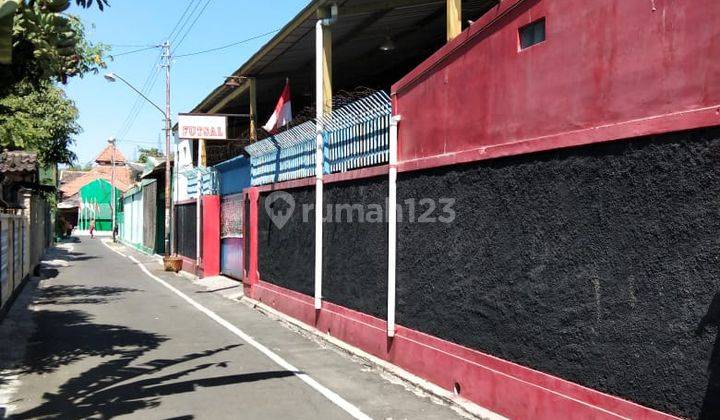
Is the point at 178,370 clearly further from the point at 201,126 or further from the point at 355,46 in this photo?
the point at 201,126

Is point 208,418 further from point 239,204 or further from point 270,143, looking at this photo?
point 239,204

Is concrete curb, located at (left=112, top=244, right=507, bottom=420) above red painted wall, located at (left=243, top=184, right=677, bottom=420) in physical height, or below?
below

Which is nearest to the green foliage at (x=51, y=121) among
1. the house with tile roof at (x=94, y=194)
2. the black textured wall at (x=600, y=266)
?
the black textured wall at (x=600, y=266)

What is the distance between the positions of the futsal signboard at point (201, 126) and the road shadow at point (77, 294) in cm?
570

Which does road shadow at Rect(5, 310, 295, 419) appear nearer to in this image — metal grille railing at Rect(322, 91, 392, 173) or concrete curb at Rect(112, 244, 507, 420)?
concrete curb at Rect(112, 244, 507, 420)

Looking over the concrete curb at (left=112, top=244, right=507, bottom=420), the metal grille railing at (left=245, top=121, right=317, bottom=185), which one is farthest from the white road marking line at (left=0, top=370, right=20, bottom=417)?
the metal grille railing at (left=245, top=121, right=317, bottom=185)

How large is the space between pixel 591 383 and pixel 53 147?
2660 centimetres

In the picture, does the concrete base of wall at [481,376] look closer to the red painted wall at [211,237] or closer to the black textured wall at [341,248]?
the black textured wall at [341,248]

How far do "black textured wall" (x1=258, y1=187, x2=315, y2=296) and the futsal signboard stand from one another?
715 cm

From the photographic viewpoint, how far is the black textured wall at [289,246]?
12.3 metres

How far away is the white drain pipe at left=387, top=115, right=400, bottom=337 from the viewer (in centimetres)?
865

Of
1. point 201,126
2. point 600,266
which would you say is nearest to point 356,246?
point 600,266

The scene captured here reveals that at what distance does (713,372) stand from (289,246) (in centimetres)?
993

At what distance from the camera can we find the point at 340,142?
36.2ft
